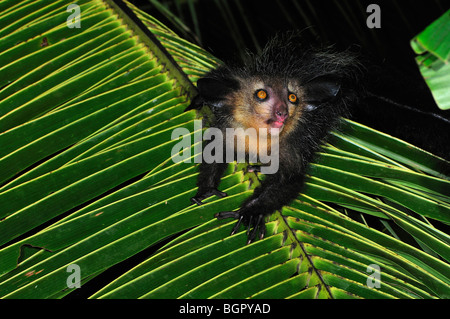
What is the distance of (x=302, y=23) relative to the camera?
3936 mm

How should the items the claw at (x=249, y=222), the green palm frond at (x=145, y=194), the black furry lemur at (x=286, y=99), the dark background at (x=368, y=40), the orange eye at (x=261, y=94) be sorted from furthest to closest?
the orange eye at (x=261, y=94)
the dark background at (x=368, y=40)
the black furry lemur at (x=286, y=99)
the claw at (x=249, y=222)
the green palm frond at (x=145, y=194)

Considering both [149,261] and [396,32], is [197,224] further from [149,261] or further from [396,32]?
[396,32]

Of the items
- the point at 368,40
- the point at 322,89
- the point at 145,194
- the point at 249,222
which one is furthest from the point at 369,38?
the point at 145,194

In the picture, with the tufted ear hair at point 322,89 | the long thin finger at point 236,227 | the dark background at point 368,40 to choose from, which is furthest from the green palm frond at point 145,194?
the dark background at point 368,40

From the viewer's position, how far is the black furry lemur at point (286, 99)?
8.18ft

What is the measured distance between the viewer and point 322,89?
288cm

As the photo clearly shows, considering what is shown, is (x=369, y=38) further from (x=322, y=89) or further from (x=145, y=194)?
(x=145, y=194)

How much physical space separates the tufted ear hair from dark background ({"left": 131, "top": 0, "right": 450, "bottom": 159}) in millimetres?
343

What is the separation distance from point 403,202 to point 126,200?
1190mm

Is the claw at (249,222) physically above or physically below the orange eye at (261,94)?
below

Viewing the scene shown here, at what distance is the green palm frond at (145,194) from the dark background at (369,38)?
2.01ft

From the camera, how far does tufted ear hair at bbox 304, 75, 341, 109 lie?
280cm

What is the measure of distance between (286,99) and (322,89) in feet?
0.78

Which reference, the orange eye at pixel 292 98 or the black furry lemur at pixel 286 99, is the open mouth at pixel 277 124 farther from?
the orange eye at pixel 292 98
